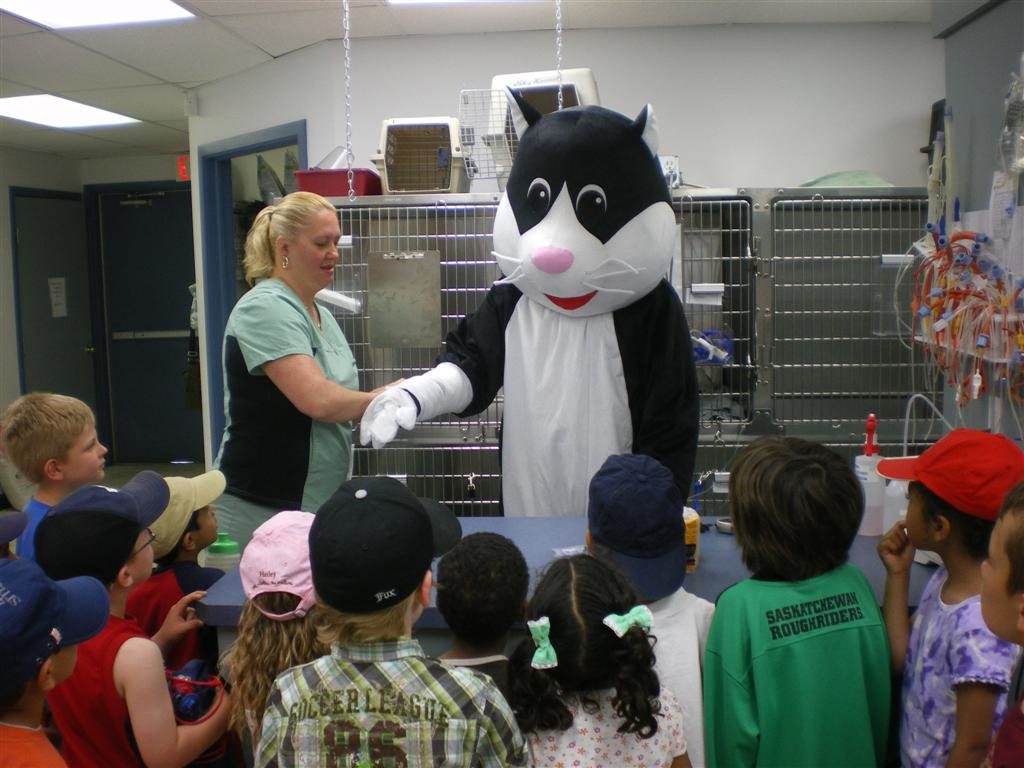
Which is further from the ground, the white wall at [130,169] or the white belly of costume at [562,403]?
the white wall at [130,169]

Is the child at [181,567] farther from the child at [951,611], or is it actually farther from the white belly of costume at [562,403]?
the child at [951,611]

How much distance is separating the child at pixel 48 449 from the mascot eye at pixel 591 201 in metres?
1.30

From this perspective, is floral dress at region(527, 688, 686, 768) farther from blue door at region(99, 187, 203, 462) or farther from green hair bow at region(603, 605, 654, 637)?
blue door at region(99, 187, 203, 462)

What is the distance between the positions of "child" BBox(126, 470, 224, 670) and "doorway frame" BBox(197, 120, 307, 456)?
11.6ft

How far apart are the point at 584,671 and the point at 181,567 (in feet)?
3.52

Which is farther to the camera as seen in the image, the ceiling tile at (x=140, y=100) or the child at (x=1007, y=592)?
the ceiling tile at (x=140, y=100)

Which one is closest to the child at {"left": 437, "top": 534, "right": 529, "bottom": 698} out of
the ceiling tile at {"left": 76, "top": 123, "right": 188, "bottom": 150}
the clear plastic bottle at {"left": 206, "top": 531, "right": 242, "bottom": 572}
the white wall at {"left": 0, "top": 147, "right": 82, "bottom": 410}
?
the clear plastic bottle at {"left": 206, "top": 531, "right": 242, "bottom": 572}

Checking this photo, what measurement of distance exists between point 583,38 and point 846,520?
363 cm

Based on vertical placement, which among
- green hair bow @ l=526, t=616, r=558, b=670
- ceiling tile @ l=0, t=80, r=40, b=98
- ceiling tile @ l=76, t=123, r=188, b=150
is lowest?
green hair bow @ l=526, t=616, r=558, b=670

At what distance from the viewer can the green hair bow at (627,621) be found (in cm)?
125

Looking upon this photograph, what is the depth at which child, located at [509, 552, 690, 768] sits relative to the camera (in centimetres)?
126

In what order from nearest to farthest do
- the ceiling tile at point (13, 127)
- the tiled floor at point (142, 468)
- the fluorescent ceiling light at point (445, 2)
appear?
the fluorescent ceiling light at point (445, 2) → the ceiling tile at point (13, 127) → the tiled floor at point (142, 468)

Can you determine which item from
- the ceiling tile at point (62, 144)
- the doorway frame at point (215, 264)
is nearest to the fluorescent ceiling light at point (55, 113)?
the ceiling tile at point (62, 144)

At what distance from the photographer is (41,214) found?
751 centimetres
